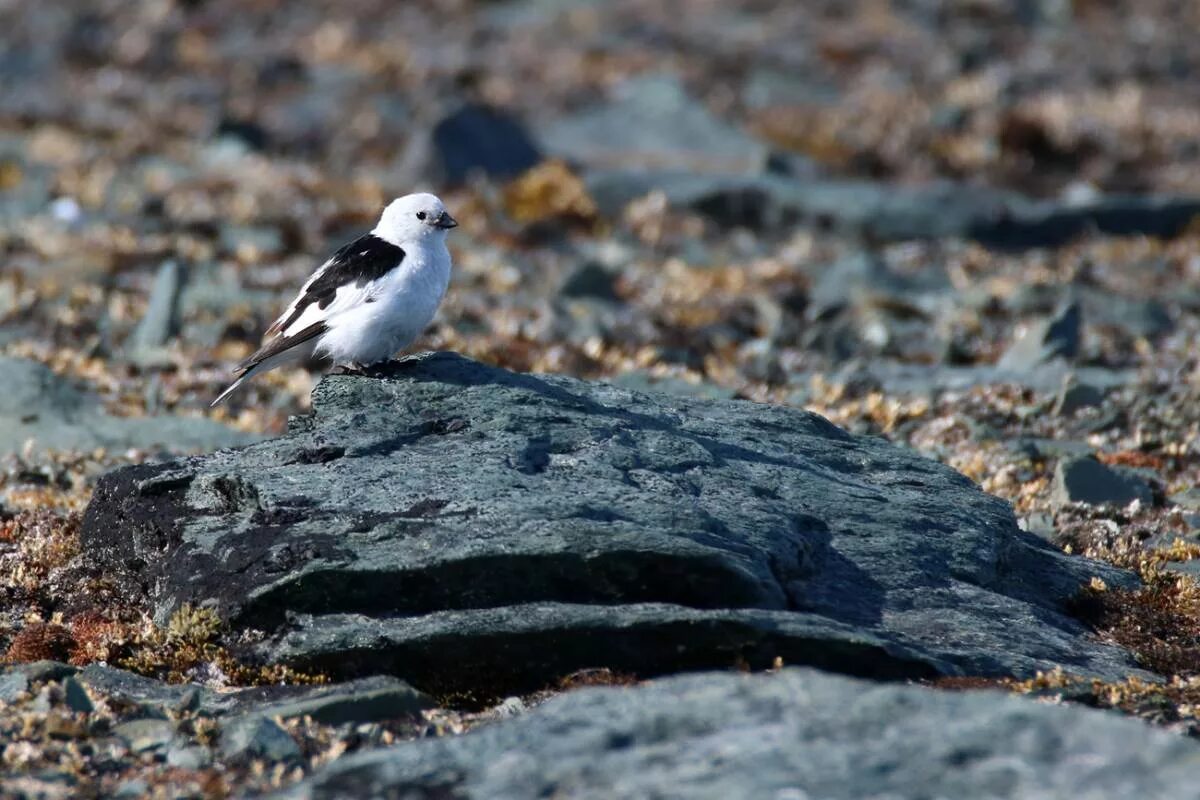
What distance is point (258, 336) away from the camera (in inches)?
665

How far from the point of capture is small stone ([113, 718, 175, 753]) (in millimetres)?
7203

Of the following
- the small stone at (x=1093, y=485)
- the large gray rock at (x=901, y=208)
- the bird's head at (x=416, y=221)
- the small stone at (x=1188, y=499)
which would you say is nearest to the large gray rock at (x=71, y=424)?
the bird's head at (x=416, y=221)

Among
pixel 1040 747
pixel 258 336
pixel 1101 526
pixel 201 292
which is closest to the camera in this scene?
pixel 1040 747

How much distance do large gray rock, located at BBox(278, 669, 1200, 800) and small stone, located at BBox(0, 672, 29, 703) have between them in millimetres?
2157

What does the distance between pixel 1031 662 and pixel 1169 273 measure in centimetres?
1351

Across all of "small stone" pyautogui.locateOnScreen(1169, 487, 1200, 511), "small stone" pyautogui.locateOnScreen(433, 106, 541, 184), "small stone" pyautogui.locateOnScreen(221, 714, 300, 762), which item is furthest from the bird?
"small stone" pyautogui.locateOnScreen(433, 106, 541, 184)

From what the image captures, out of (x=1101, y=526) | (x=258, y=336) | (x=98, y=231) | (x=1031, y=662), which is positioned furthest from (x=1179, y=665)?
(x=98, y=231)

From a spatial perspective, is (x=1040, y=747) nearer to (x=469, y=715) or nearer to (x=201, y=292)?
(x=469, y=715)

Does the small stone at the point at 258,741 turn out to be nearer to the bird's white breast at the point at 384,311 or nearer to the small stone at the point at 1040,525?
the bird's white breast at the point at 384,311

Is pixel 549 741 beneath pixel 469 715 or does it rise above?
above

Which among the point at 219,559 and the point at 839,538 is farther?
the point at 839,538

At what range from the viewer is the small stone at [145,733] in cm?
720

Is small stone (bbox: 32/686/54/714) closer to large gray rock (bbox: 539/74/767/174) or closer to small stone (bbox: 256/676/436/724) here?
small stone (bbox: 256/676/436/724)

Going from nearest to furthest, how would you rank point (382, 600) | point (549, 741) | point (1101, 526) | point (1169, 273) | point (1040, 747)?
point (1040, 747) < point (549, 741) < point (382, 600) < point (1101, 526) < point (1169, 273)
